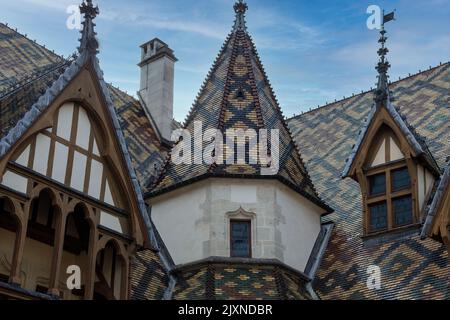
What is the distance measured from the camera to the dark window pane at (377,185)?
19.2 metres

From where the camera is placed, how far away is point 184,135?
20.0m

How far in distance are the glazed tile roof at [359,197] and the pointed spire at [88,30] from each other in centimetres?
623

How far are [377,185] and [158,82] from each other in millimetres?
8014

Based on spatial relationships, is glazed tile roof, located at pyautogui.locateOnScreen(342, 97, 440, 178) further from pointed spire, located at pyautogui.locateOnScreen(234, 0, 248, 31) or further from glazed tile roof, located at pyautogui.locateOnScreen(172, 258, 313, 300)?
pointed spire, located at pyautogui.locateOnScreen(234, 0, 248, 31)

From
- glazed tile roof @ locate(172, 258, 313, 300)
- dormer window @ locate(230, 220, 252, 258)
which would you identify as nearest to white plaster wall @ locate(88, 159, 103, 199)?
glazed tile roof @ locate(172, 258, 313, 300)

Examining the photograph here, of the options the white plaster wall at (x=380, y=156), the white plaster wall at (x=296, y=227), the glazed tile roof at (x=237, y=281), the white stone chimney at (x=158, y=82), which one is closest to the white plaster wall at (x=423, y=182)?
the white plaster wall at (x=380, y=156)

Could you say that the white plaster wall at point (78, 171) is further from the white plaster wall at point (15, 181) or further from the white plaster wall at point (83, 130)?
the white plaster wall at point (15, 181)

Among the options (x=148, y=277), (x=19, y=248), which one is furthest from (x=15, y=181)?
(x=148, y=277)

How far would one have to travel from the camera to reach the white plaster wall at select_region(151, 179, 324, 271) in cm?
1822

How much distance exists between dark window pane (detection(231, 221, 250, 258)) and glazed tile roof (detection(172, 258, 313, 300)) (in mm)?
361

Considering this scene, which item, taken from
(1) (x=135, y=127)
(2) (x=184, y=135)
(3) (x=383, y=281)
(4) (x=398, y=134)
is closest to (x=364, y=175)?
(4) (x=398, y=134)

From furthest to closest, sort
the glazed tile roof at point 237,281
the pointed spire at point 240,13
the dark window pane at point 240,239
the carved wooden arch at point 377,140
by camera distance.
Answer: the pointed spire at point 240,13 → the carved wooden arch at point 377,140 → the dark window pane at point 240,239 → the glazed tile roof at point 237,281
